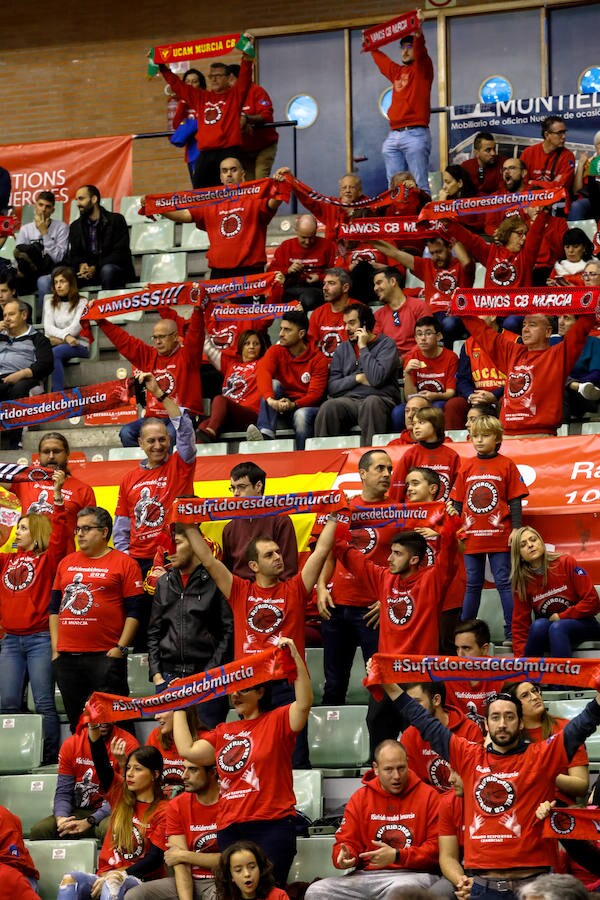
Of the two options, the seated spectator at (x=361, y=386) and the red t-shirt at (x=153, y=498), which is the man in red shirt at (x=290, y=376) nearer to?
the seated spectator at (x=361, y=386)

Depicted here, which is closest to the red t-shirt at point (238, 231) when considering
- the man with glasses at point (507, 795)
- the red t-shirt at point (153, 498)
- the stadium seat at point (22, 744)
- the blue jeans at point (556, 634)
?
the red t-shirt at point (153, 498)

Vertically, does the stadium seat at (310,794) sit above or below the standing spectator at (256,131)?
below

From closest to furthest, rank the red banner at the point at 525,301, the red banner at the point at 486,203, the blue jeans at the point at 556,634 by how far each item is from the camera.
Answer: the blue jeans at the point at 556,634 < the red banner at the point at 525,301 < the red banner at the point at 486,203

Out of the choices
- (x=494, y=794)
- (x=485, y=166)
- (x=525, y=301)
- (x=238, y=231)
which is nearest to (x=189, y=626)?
(x=494, y=794)

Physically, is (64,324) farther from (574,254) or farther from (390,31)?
(390,31)

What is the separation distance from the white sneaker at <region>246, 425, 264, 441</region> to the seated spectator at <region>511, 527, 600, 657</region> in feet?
10.3

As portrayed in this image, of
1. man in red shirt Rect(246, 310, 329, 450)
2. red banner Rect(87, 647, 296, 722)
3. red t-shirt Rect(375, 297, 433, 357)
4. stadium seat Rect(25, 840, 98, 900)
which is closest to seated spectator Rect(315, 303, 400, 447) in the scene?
man in red shirt Rect(246, 310, 329, 450)

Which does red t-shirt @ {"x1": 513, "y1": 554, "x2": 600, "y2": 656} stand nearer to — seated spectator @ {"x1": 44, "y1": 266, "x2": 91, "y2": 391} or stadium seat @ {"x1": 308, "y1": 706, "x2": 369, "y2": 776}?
stadium seat @ {"x1": 308, "y1": 706, "x2": 369, "y2": 776}

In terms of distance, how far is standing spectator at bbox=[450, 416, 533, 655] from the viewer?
30.1ft

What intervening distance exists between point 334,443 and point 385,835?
417cm

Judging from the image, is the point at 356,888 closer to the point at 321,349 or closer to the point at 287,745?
the point at 287,745

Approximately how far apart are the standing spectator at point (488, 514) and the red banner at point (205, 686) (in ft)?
6.44

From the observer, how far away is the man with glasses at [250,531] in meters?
8.70

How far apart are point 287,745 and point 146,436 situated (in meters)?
2.84
